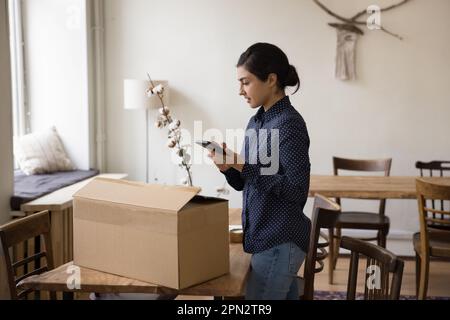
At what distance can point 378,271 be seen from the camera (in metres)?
1.69

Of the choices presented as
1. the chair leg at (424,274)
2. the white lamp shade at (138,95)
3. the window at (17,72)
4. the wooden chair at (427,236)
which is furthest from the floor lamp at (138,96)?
the chair leg at (424,274)

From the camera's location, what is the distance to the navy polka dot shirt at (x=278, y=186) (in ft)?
5.70

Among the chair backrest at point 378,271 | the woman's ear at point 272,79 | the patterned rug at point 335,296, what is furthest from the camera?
the patterned rug at point 335,296

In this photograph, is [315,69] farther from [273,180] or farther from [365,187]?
[273,180]

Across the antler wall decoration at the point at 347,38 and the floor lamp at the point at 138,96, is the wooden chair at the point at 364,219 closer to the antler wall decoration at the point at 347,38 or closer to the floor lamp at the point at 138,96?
the antler wall decoration at the point at 347,38

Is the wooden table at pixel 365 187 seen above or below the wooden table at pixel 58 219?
above

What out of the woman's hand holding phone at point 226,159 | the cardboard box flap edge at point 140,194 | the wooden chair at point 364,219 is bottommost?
the wooden chair at point 364,219

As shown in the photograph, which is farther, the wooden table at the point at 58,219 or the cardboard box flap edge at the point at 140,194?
the wooden table at the point at 58,219

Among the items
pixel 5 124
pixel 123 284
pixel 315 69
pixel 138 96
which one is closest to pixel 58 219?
pixel 5 124

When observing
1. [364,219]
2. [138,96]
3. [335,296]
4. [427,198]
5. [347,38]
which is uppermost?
[347,38]

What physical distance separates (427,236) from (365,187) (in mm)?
478

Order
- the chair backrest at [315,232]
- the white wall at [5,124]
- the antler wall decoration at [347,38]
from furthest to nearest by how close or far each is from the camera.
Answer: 1. the antler wall decoration at [347,38]
2. the white wall at [5,124]
3. the chair backrest at [315,232]

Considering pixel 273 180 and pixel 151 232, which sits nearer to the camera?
pixel 151 232
